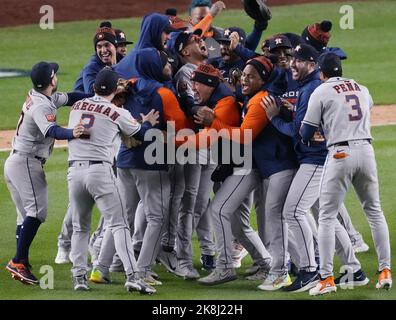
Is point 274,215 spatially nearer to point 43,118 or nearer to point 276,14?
point 43,118

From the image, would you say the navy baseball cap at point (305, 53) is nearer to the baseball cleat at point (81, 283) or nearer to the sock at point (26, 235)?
the baseball cleat at point (81, 283)

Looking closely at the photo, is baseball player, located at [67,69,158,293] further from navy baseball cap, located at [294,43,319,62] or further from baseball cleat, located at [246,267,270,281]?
navy baseball cap, located at [294,43,319,62]

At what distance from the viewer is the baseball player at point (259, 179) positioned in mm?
8516

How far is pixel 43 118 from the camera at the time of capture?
8.68 meters

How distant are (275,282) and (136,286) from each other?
3.45 feet

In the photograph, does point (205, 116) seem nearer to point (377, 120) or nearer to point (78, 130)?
point (78, 130)

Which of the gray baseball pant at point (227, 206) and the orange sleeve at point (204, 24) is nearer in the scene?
the gray baseball pant at point (227, 206)

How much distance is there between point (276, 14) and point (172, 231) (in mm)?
14504

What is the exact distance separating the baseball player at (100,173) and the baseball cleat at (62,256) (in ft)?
3.32

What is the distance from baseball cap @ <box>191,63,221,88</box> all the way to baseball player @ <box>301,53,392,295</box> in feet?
2.83

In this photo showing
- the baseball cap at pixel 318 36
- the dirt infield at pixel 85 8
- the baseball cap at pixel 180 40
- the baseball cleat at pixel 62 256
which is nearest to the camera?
the baseball cap at pixel 180 40

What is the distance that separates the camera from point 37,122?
8.70 m

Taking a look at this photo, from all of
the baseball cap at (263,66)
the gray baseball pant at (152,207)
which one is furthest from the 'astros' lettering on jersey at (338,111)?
the gray baseball pant at (152,207)

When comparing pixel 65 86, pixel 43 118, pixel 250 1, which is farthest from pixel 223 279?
pixel 65 86
